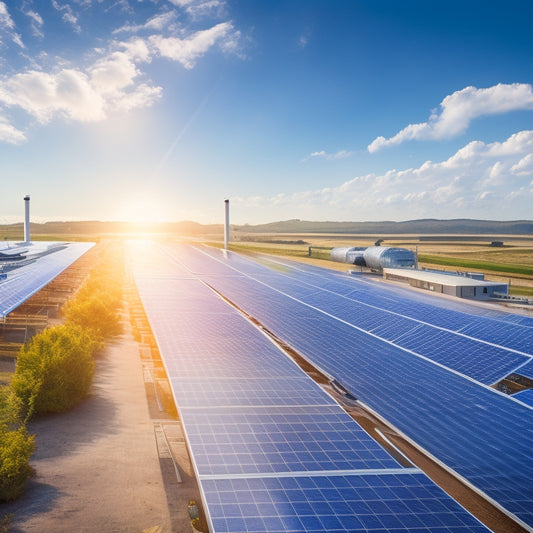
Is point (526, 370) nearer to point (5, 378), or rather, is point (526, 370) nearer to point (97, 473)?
point (97, 473)

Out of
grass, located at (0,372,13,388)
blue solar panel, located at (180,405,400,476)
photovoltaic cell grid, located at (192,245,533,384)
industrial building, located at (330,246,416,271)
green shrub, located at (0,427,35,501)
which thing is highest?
industrial building, located at (330,246,416,271)

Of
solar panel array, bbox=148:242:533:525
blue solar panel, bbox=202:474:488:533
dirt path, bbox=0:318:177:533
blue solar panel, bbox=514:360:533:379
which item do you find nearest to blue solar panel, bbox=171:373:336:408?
solar panel array, bbox=148:242:533:525

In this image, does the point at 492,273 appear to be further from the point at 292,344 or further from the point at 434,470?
the point at 434,470

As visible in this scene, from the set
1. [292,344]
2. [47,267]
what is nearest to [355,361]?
[292,344]

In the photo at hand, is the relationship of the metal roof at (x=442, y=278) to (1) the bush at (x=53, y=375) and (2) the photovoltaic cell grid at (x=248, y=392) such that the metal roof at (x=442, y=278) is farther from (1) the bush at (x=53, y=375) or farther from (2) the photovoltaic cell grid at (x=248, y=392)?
(1) the bush at (x=53, y=375)

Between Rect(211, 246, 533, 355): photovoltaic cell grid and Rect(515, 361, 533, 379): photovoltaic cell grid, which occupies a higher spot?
Rect(211, 246, 533, 355): photovoltaic cell grid

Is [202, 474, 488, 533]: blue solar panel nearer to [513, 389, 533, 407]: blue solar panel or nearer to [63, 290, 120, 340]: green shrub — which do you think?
[513, 389, 533, 407]: blue solar panel

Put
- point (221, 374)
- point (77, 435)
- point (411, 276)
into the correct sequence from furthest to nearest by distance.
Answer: point (411, 276) → point (77, 435) → point (221, 374)

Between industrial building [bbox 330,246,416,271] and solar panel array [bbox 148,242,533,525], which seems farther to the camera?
industrial building [bbox 330,246,416,271]
